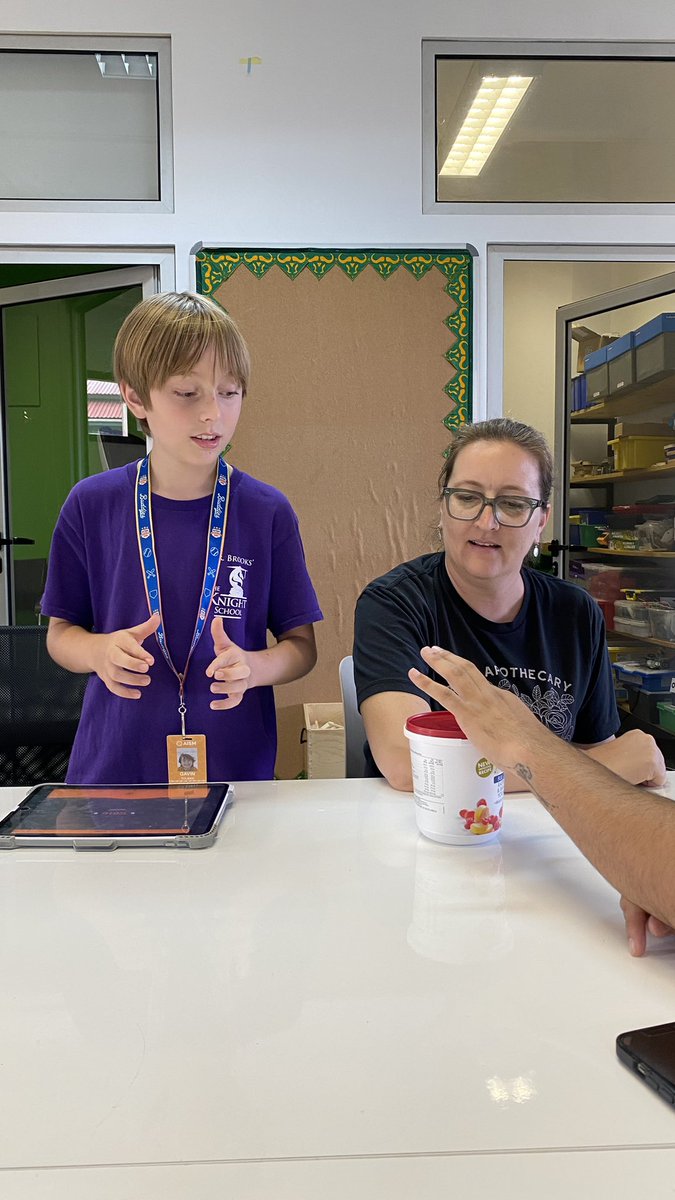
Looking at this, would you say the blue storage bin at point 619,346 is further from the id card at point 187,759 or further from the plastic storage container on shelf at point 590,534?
the id card at point 187,759

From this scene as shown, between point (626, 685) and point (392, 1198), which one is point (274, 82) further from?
point (392, 1198)

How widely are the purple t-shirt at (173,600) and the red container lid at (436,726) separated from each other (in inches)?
18.8

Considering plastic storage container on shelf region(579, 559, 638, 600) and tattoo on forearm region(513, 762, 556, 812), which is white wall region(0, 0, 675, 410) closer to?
plastic storage container on shelf region(579, 559, 638, 600)

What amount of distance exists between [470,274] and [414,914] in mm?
3164

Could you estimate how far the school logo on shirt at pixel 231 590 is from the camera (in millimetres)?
1562

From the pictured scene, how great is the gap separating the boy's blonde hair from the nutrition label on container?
75 centimetres

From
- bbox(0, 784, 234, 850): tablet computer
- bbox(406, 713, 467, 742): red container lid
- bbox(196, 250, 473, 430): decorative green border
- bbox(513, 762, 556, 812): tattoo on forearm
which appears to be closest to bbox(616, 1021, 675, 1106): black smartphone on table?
bbox(513, 762, 556, 812): tattoo on forearm

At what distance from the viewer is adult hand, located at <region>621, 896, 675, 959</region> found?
885mm

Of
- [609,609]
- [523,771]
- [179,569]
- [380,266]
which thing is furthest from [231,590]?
[609,609]

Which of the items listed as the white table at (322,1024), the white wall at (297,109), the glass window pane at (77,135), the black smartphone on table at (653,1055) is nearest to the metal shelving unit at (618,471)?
the white wall at (297,109)

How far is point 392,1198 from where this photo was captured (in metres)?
0.56

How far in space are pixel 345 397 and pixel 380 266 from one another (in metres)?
0.53

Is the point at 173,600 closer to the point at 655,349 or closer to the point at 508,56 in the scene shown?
the point at 655,349

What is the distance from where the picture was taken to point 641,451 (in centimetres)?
393
